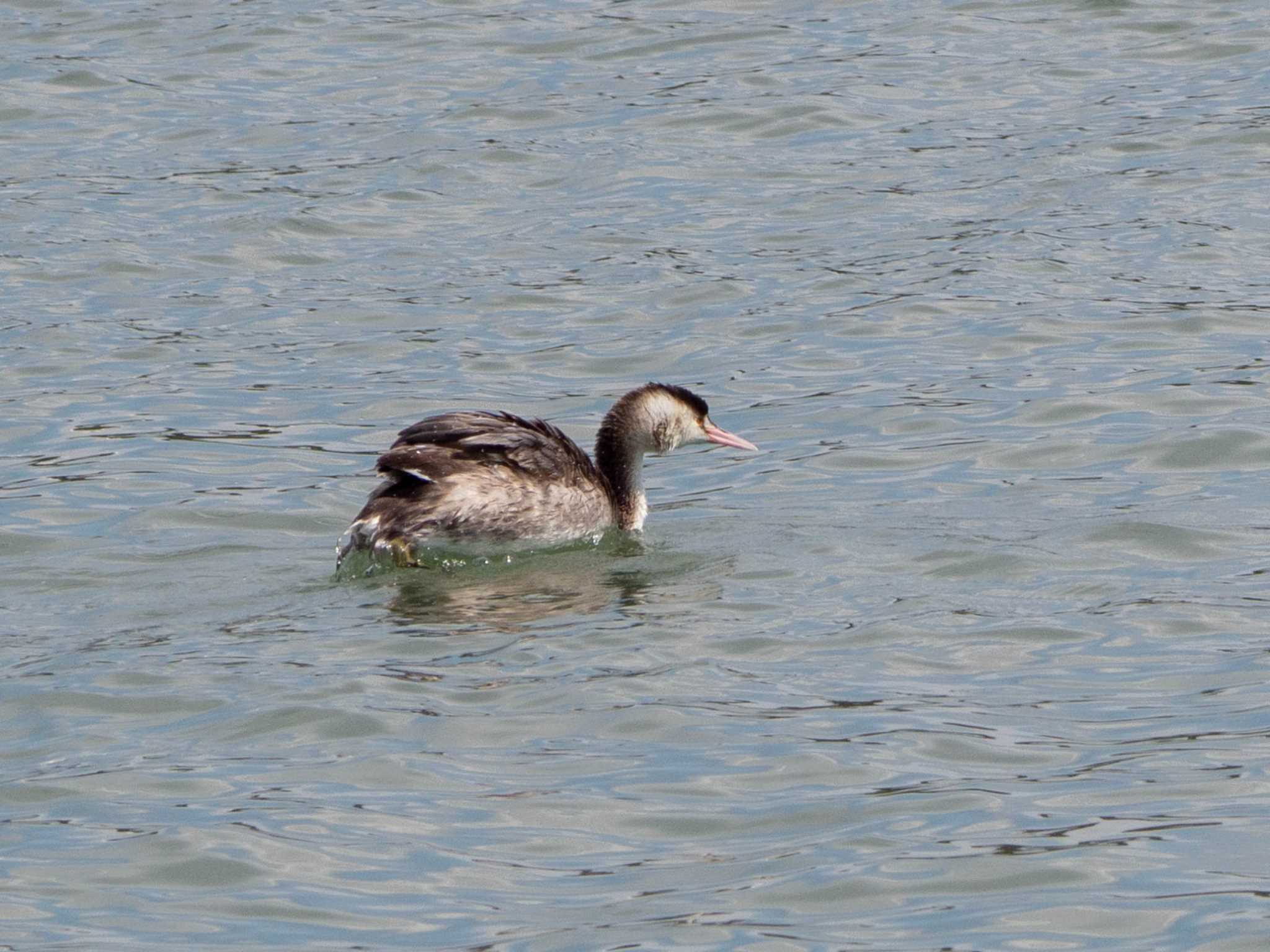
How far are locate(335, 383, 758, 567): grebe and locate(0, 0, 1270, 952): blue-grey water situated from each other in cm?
21

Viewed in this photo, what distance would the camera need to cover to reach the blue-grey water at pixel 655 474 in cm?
745

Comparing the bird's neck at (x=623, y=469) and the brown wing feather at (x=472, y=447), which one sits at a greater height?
the brown wing feather at (x=472, y=447)

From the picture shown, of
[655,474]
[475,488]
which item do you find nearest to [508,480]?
[475,488]

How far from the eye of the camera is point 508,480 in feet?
37.3

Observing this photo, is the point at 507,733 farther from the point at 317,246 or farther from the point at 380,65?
the point at 380,65

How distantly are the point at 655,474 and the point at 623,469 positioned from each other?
139 centimetres

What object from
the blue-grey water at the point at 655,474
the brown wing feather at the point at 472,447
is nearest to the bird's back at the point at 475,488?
the brown wing feather at the point at 472,447

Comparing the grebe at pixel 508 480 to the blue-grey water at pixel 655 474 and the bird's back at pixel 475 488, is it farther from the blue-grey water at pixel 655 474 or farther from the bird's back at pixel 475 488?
the blue-grey water at pixel 655 474

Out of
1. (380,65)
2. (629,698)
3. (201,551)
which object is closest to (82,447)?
(201,551)

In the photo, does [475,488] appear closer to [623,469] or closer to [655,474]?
[623,469]

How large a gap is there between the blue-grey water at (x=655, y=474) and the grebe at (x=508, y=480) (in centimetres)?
21

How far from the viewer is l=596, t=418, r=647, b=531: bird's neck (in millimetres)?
12062

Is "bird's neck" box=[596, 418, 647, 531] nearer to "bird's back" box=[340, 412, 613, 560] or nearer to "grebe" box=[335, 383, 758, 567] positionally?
"grebe" box=[335, 383, 758, 567]

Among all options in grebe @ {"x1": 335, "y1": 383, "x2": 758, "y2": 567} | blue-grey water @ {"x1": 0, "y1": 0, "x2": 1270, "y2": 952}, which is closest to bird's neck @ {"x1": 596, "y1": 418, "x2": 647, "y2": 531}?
grebe @ {"x1": 335, "y1": 383, "x2": 758, "y2": 567}
